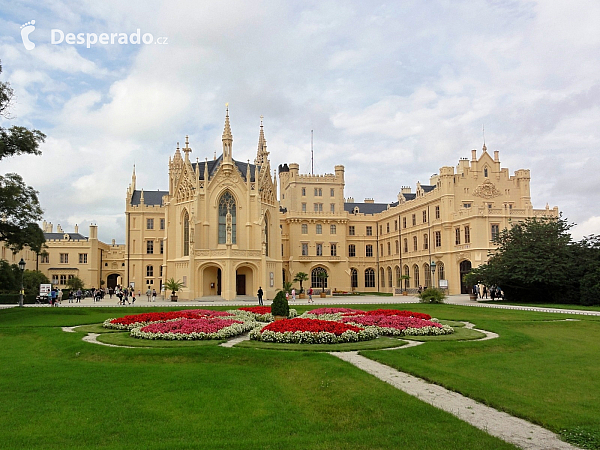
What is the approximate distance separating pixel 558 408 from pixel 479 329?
13.6 m

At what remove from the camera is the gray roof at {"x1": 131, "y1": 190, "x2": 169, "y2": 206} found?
7462cm

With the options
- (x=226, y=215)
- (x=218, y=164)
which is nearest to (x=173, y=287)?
(x=226, y=215)

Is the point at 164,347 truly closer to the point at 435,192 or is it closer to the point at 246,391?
the point at 246,391

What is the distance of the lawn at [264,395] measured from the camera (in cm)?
888

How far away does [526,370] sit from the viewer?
14.5m

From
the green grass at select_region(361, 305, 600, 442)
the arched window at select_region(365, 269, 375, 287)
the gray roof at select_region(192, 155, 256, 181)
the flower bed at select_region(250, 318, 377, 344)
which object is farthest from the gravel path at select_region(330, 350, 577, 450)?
the arched window at select_region(365, 269, 375, 287)

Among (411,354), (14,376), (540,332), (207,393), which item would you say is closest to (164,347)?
(14,376)

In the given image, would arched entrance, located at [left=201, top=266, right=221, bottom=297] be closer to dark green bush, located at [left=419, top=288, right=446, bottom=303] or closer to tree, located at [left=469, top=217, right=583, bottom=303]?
dark green bush, located at [left=419, top=288, right=446, bottom=303]

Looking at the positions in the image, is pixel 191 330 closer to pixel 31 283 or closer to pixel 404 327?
pixel 404 327

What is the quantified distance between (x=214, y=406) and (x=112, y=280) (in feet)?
265

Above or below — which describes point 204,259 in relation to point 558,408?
above

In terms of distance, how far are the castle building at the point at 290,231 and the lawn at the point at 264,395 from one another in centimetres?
3482

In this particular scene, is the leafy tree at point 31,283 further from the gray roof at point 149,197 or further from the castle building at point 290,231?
the gray roof at point 149,197

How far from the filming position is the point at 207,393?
11477 millimetres
